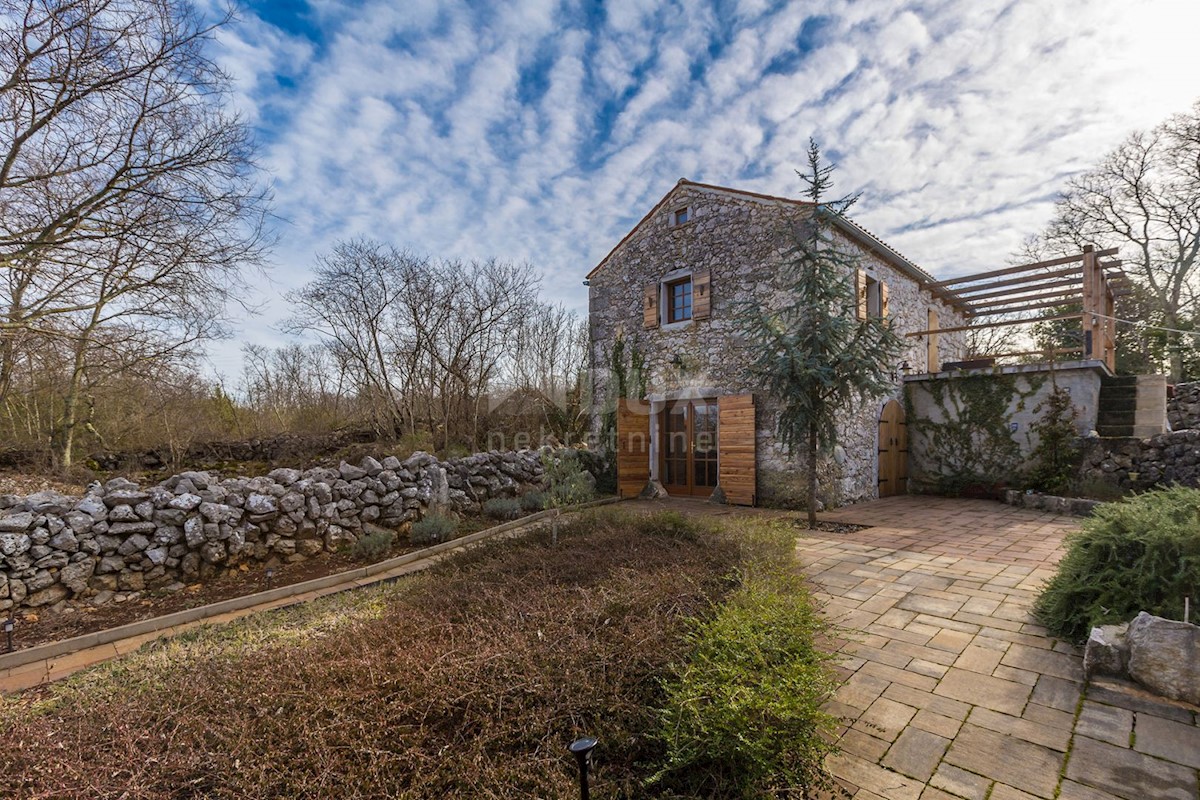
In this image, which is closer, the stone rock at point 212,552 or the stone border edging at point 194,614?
the stone border edging at point 194,614

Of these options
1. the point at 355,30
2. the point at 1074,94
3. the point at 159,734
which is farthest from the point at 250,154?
the point at 1074,94

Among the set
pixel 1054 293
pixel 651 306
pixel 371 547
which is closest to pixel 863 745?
pixel 371 547

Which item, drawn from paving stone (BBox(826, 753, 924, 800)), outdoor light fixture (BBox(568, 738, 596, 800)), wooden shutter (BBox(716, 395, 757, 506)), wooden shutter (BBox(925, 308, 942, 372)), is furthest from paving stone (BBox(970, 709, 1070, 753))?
wooden shutter (BBox(925, 308, 942, 372))

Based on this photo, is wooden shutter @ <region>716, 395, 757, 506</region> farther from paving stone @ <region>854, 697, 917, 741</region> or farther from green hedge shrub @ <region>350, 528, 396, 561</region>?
paving stone @ <region>854, 697, 917, 741</region>

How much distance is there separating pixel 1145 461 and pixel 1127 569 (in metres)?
6.32

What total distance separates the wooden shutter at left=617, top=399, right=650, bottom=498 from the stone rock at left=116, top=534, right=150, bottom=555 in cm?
650

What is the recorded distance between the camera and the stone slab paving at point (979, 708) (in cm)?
175

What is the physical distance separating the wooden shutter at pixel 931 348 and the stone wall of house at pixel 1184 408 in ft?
12.7

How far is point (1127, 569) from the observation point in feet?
9.13

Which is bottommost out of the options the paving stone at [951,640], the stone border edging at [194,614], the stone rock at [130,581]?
the stone border edging at [194,614]

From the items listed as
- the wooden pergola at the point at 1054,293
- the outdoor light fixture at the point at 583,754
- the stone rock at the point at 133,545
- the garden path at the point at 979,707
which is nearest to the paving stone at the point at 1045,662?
the garden path at the point at 979,707

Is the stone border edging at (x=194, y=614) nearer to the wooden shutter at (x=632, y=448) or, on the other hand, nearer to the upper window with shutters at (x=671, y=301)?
the wooden shutter at (x=632, y=448)

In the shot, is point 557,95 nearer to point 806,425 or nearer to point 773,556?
point 806,425

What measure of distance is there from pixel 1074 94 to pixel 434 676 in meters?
7.46
